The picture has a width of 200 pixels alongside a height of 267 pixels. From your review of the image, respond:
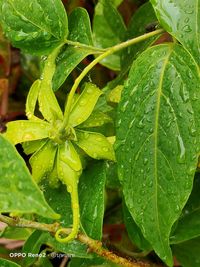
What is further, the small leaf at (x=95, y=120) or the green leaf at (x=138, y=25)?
the green leaf at (x=138, y=25)

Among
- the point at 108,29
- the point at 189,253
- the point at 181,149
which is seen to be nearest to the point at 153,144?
the point at 181,149

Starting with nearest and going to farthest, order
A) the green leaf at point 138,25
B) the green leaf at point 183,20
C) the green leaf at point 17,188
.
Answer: the green leaf at point 17,188
the green leaf at point 183,20
the green leaf at point 138,25

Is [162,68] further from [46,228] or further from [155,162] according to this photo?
[46,228]

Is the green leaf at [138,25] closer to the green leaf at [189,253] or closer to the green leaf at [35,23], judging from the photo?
the green leaf at [35,23]

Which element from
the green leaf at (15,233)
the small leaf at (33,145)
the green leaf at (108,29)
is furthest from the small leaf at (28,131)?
the green leaf at (108,29)

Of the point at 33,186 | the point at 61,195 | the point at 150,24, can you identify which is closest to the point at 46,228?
the point at 61,195

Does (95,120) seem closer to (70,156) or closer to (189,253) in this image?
(70,156)

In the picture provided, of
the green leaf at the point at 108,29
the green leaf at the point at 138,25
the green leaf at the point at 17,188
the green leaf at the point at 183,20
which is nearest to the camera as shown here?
the green leaf at the point at 17,188
